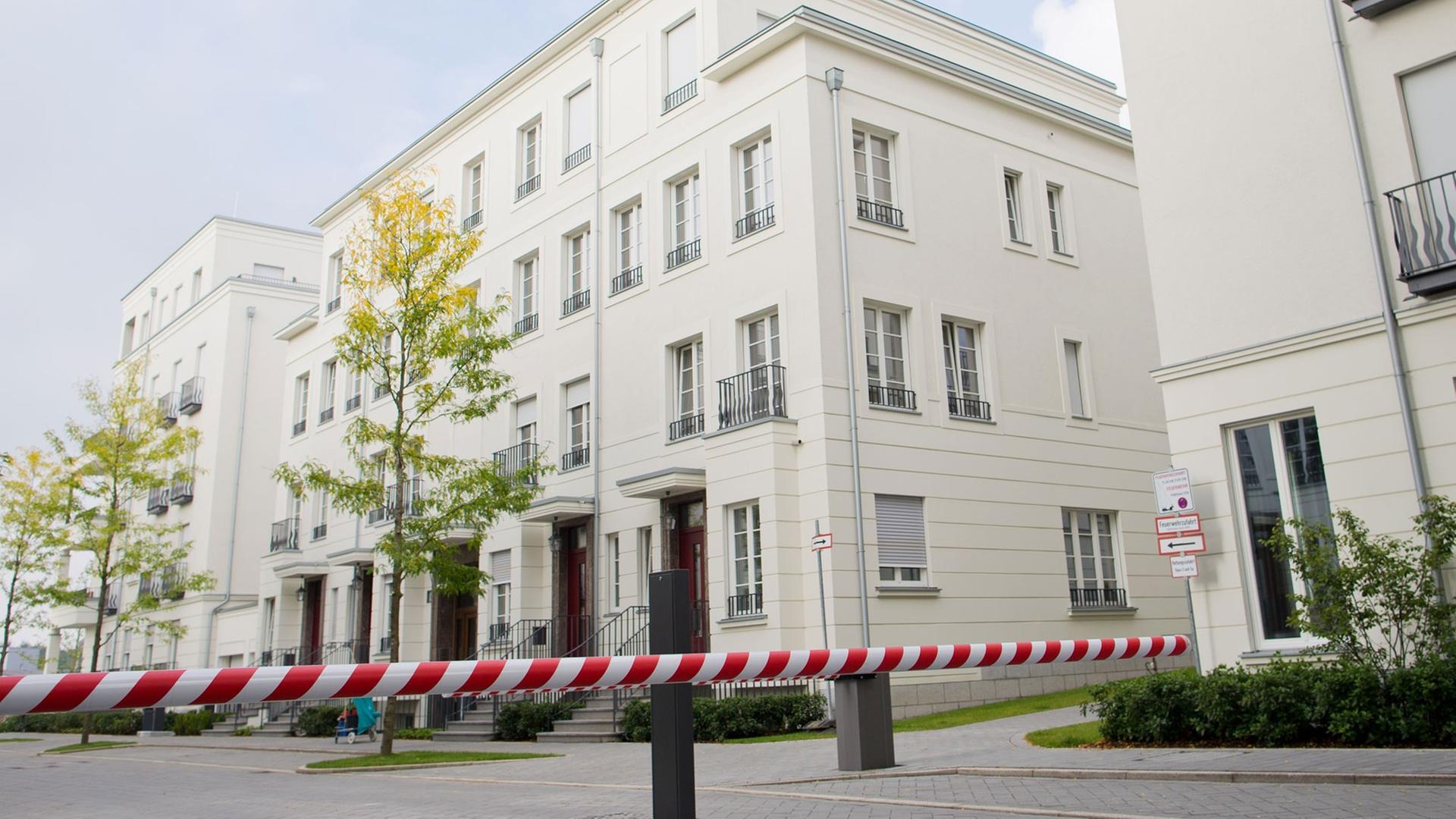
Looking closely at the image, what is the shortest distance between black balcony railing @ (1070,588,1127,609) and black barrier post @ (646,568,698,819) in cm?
1574

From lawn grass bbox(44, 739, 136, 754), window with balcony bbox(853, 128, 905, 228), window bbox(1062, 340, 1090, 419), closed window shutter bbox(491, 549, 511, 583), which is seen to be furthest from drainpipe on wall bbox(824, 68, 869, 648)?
lawn grass bbox(44, 739, 136, 754)

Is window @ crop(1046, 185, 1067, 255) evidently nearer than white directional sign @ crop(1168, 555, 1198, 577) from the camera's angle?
No

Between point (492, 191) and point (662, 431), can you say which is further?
point (492, 191)

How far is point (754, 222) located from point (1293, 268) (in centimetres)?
1008

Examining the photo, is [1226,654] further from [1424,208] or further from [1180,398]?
[1424,208]

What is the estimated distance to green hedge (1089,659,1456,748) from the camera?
905 centimetres

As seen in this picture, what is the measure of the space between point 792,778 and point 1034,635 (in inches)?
436

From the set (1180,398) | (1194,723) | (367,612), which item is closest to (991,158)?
(1180,398)

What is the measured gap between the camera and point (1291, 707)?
967 cm

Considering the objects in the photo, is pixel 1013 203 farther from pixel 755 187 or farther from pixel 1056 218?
Result: pixel 755 187

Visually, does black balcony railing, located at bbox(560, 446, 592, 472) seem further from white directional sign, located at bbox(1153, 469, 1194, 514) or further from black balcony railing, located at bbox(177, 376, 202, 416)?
black balcony railing, located at bbox(177, 376, 202, 416)

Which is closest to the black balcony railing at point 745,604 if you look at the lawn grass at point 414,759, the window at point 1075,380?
the lawn grass at point 414,759

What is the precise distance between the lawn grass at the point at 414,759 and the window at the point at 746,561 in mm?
4182

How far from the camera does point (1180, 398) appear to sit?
13211 millimetres
